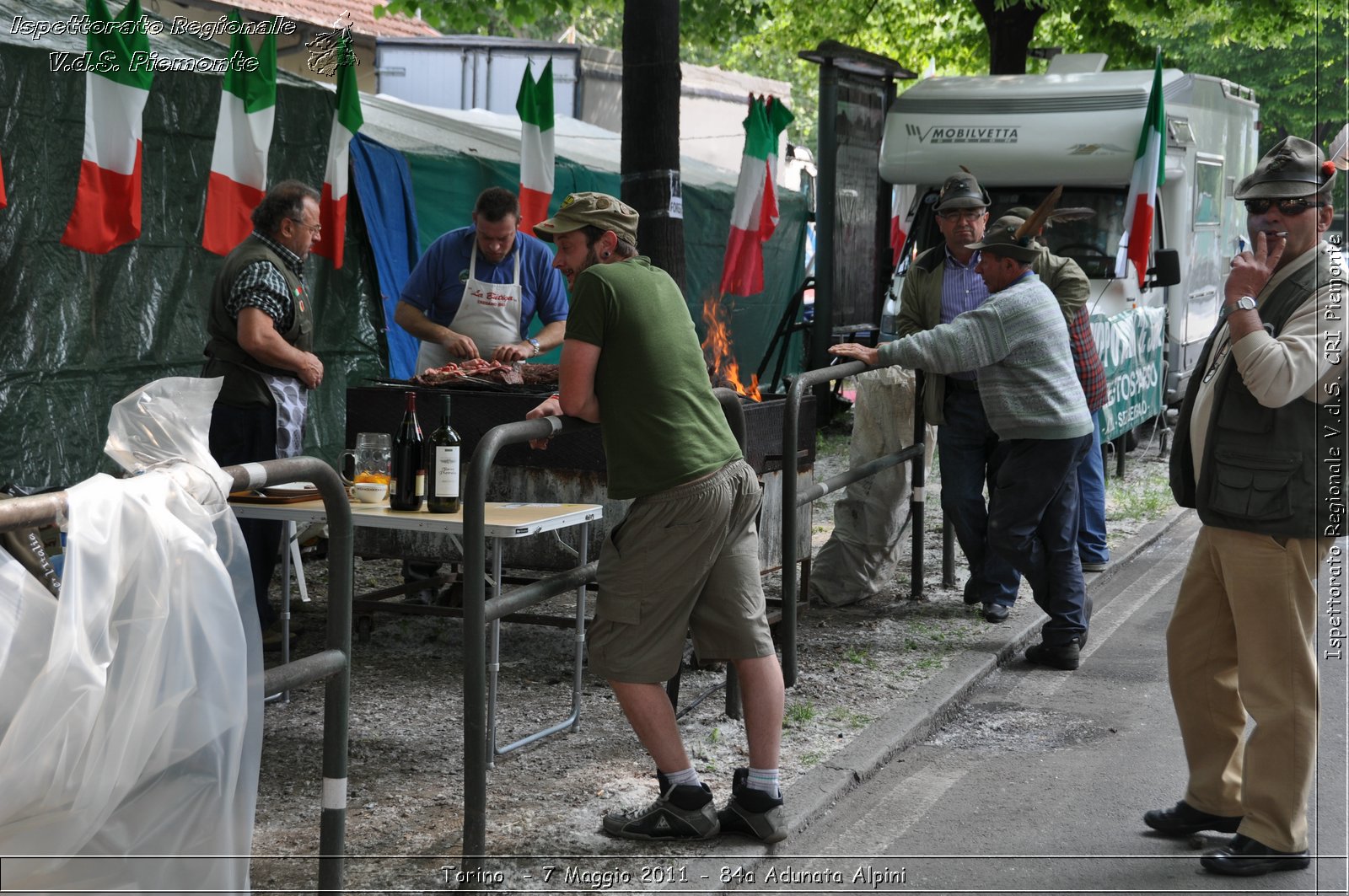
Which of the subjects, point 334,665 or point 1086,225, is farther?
point 1086,225

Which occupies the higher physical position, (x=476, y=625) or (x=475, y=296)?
(x=475, y=296)

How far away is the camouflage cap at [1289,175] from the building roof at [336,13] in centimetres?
1373

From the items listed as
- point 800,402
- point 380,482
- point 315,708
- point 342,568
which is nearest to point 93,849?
point 342,568

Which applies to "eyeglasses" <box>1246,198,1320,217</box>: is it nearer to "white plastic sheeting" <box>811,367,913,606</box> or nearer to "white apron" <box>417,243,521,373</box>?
"white plastic sheeting" <box>811,367,913,606</box>

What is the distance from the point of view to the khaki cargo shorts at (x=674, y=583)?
4281 millimetres

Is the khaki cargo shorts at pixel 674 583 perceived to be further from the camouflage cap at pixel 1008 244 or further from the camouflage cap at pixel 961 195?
the camouflage cap at pixel 961 195

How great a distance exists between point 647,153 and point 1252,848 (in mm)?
4809

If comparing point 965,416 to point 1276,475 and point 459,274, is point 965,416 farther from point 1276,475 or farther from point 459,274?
point 1276,475

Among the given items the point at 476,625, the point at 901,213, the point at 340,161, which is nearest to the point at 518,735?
the point at 476,625

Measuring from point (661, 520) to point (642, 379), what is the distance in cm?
43

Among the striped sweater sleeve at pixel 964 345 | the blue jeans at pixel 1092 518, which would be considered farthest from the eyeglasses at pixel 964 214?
the blue jeans at pixel 1092 518

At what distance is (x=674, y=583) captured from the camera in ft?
14.1

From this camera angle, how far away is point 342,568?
11.0 feet

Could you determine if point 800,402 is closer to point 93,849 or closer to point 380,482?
point 380,482
